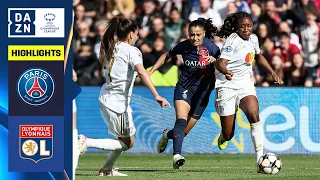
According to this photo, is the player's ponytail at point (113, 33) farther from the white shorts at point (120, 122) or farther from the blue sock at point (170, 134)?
the blue sock at point (170, 134)

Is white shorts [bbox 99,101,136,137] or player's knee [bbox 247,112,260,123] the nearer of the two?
white shorts [bbox 99,101,136,137]

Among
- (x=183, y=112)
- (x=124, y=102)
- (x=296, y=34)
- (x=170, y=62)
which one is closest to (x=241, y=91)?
(x=183, y=112)

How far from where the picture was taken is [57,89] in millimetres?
8086

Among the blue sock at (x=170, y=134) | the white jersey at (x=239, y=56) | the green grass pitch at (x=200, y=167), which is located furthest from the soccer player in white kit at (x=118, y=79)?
the white jersey at (x=239, y=56)

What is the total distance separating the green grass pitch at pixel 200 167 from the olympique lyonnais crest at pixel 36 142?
316 cm

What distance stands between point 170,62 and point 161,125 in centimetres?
196

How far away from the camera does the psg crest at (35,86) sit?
26.5 ft

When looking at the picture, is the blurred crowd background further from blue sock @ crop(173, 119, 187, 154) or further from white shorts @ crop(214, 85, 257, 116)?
blue sock @ crop(173, 119, 187, 154)

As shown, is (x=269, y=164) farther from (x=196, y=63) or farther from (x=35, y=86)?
(x=35, y=86)

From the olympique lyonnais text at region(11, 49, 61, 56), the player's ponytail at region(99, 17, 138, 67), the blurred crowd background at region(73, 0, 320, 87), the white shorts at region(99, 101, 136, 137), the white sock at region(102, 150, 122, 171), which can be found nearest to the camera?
the olympique lyonnais text at region(11, 49, 61, 56)

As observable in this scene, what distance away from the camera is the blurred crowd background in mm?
19406

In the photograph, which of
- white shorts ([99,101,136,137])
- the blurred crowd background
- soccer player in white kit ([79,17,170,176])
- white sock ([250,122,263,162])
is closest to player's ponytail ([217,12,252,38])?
white sock ([250,122,263,162])

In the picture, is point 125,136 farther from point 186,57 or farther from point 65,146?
point 65,146

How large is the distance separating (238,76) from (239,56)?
1.06ft
